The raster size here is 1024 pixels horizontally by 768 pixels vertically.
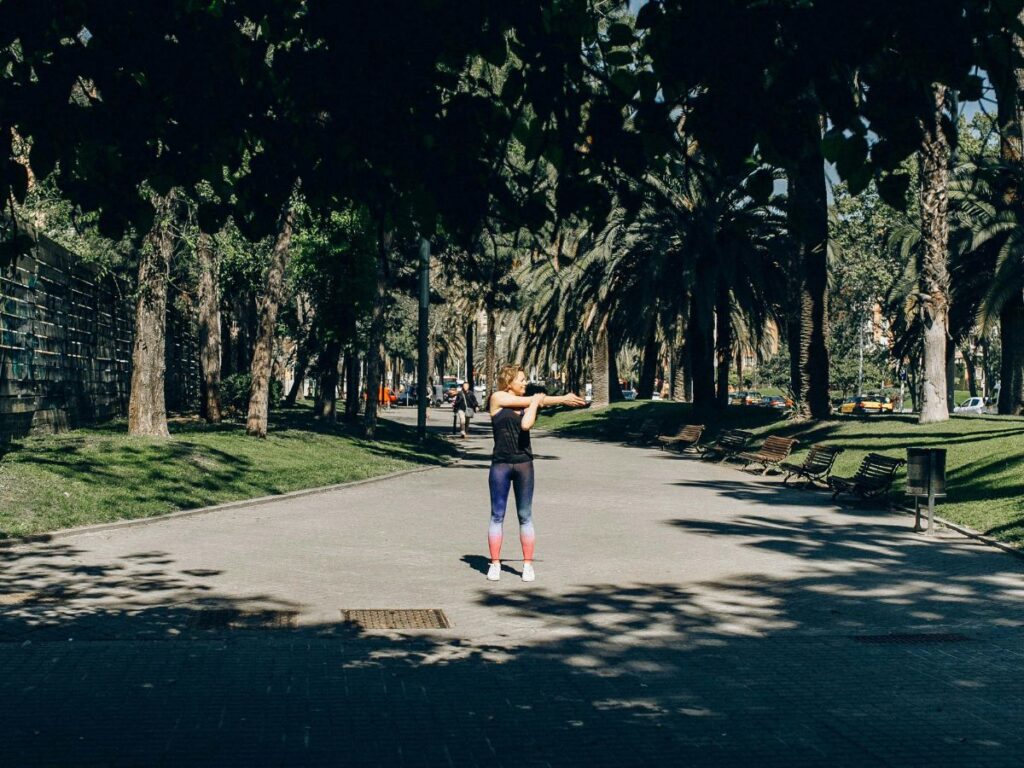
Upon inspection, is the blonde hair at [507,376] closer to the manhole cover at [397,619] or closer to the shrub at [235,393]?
the manhole cover at [397,619]

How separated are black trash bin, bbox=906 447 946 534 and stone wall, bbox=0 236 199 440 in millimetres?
11940

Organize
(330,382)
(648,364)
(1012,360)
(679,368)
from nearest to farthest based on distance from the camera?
1. (330,382)
2. (1012,360)
3. (648,364)
4. (679,368)

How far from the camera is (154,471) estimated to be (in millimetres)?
18312

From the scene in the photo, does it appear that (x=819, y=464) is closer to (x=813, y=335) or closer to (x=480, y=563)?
(x=813, y=335)

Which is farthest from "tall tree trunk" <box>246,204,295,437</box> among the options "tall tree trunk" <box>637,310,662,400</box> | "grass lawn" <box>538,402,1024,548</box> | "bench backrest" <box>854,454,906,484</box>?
"tall tree trunk" <box>637,310,662,400</box>

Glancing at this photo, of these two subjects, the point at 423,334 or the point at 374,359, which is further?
the point at 423,334

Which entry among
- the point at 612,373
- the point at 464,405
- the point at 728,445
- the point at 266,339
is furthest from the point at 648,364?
the point at 266,339

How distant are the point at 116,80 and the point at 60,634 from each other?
15.0ft

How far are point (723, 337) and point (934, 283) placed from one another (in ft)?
45.2

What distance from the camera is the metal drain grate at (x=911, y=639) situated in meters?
8.95

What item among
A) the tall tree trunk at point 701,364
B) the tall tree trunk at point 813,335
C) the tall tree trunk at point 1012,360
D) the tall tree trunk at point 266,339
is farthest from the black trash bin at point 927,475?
the tall tree trunk at point 701,364

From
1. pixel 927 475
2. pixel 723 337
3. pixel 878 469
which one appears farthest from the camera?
pixel 723 337

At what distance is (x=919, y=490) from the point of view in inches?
610

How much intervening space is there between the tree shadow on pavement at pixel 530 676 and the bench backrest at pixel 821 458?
1023 cm
